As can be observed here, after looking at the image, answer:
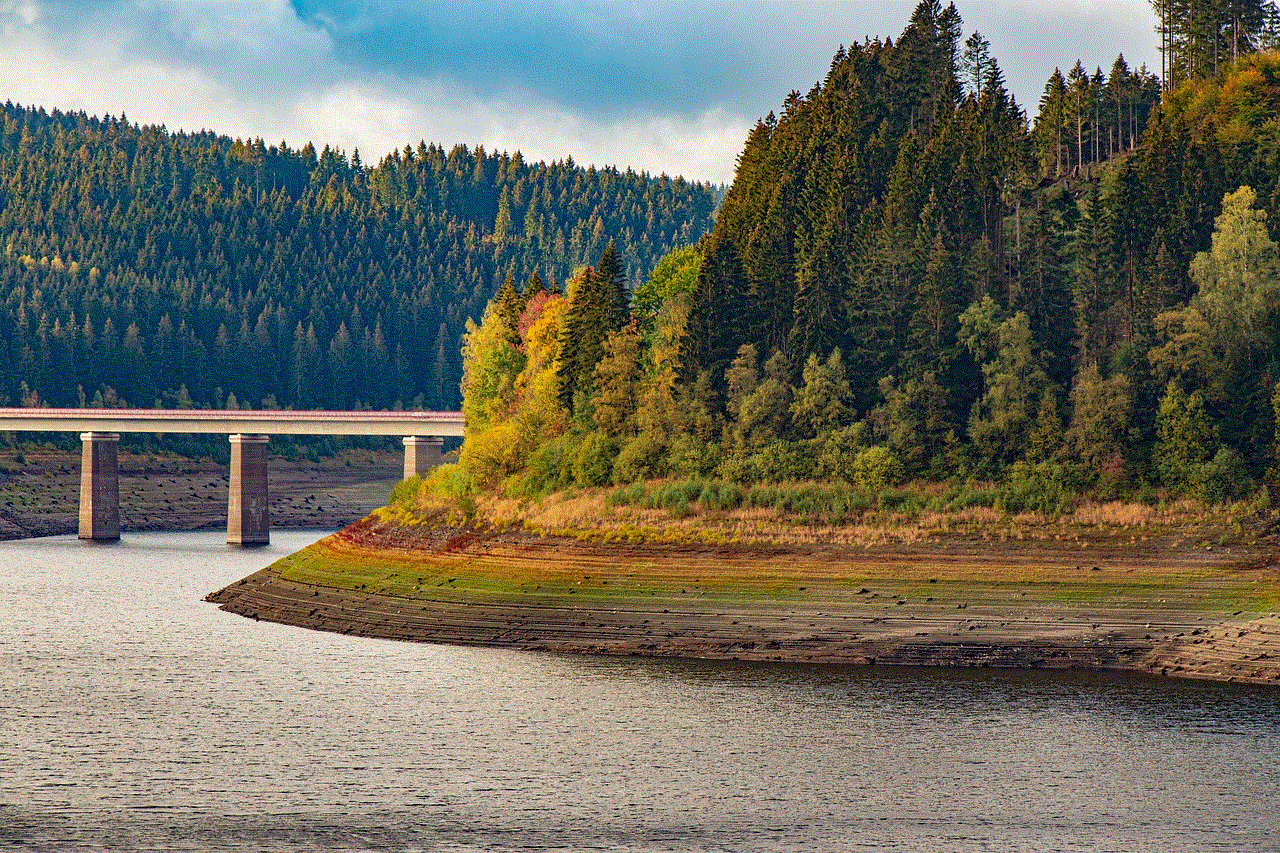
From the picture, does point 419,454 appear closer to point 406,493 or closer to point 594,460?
point 406,493

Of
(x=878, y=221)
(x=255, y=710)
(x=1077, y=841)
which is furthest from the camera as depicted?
(x=878, y=221)

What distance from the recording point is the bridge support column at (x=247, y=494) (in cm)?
15612

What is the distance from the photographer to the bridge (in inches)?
5945

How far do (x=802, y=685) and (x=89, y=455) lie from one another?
121 meters

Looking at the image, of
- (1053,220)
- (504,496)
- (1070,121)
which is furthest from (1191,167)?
(504,496)

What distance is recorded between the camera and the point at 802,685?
205 feet

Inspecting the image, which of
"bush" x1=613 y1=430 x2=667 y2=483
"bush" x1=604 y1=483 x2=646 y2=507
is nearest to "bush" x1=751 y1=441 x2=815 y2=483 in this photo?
"bush" x1=613 y1=430 x2=667 y2=483

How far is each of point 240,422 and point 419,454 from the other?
22713 millimetres

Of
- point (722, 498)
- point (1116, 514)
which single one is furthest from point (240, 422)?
point (1116, 514)

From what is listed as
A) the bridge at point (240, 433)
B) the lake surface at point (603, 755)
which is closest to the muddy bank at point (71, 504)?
the bridge at point (240, 433)

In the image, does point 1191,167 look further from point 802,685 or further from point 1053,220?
point 802,685

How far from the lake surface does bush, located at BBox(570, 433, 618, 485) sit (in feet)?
70.6

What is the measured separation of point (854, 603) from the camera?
7206 cm

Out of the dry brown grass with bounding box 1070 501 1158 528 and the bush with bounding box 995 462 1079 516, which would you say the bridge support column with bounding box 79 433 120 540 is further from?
the dry brown grass with bounding box 1070 501 1158 528
